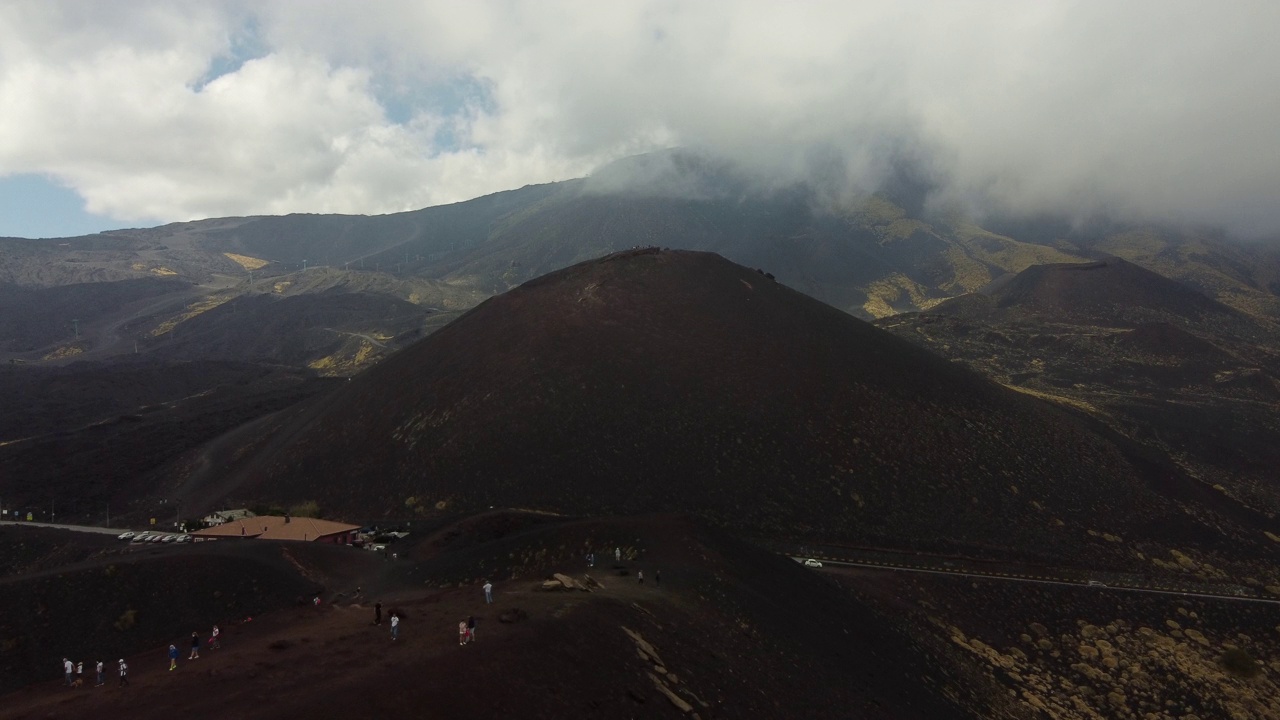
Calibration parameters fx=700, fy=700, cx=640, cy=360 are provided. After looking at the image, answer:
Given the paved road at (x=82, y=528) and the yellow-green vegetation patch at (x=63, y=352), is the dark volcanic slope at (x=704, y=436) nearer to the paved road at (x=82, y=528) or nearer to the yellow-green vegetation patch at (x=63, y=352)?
the paved road at (x=82, y=528)

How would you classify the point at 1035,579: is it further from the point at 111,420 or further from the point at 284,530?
the point at 111,420

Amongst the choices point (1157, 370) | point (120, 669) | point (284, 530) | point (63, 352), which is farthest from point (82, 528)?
point (63, 352)

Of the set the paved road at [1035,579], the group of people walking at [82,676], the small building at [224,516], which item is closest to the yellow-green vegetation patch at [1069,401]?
the paved road at [1035,579]

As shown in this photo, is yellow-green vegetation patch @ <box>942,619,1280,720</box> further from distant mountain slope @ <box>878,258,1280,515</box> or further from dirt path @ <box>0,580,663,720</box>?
distant mountain slope @ <box>878,258,1280,515</box>

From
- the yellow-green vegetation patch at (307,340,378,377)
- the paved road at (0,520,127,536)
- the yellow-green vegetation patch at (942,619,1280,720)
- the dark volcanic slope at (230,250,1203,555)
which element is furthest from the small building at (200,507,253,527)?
the yellow-green vegetation patch at (307,340,378,377)

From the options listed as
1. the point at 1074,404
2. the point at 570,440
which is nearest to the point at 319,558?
the point at 570,440
